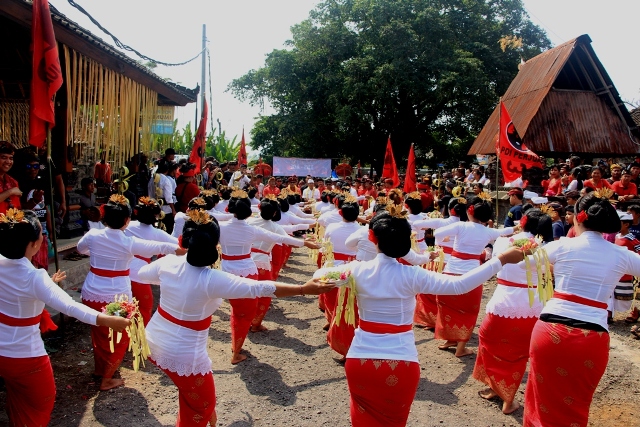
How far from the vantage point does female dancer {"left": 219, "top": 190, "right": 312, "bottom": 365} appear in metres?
5.61

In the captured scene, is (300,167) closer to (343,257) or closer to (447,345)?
(343,257)

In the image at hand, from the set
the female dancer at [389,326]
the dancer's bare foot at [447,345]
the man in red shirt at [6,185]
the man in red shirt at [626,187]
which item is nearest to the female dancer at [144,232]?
the man in red shirt at [6,185]

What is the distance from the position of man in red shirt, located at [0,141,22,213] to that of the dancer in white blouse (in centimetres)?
208

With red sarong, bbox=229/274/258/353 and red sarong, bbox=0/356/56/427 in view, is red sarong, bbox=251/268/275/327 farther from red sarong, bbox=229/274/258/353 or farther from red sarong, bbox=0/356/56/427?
red sarong, bbox=0/356/56/427

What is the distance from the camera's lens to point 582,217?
3.66 meters

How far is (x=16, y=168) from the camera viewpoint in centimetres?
655

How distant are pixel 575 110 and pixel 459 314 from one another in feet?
32.9

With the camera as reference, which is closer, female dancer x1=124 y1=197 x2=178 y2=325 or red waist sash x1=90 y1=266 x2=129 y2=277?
red waist sash x1=90 y1=266 x2=129 y2=277

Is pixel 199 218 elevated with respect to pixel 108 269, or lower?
elevated

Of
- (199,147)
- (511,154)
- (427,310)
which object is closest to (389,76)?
(199,147)

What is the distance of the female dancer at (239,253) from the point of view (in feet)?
18.4

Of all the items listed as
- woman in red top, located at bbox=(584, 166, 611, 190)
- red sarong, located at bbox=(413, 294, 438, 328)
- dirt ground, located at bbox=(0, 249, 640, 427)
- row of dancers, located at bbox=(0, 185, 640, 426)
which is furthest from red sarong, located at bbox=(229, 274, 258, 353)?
woman in red top, located at bbox=(584, 166, 611, 190)

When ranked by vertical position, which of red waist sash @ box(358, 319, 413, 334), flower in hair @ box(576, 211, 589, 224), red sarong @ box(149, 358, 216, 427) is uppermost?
flower in hair @ box(576, 211, 589, 224)

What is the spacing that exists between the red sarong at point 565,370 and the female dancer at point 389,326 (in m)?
0.68
